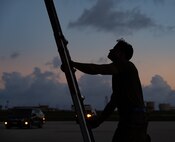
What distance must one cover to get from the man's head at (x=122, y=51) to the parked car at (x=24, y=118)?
112 feet

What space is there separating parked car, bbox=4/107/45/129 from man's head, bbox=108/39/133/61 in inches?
1349

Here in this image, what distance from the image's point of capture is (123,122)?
4629 mm

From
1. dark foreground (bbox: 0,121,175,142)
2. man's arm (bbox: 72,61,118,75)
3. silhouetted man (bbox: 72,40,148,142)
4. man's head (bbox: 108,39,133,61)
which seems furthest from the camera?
dark foreground (bbox: 0,121,175,142)

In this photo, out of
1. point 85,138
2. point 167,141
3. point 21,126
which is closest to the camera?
point 85,138

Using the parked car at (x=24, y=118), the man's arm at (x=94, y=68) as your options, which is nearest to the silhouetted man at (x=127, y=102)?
the man's arm at (x=94, y=68)

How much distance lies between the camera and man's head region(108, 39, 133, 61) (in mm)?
4730

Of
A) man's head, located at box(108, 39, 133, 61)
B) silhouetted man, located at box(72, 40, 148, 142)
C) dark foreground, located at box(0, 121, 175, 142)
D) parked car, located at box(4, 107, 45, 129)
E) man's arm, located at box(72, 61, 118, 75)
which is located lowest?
silhouetted man, located at box(72, 40, 148, 142)

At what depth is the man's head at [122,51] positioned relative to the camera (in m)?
4.73

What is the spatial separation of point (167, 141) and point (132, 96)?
57.2 feet

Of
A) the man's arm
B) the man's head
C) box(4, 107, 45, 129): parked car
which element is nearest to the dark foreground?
box(4, 107, 45, 129): parked car

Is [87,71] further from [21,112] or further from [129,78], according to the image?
[21,112]

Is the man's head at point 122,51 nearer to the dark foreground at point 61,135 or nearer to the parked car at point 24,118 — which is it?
the dark foreground at point 61,135

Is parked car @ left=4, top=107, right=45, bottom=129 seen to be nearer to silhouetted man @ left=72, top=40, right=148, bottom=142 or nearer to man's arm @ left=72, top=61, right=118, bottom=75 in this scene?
silhouetted man @ left=72, top=40, right=148, bottom=142

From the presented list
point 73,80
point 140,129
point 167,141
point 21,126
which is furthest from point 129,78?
point 21,126
